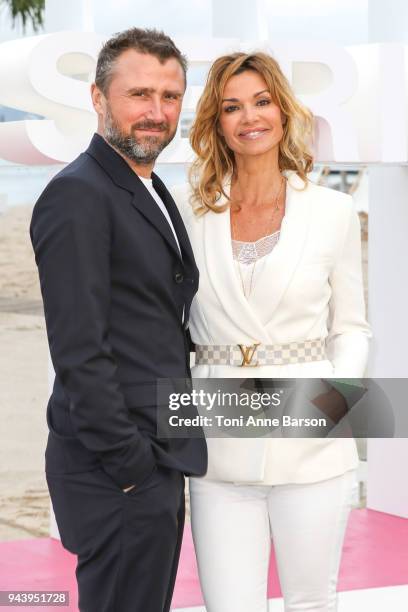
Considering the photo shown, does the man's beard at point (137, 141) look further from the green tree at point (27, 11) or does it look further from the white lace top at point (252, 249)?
the green tree at point (27, 11)

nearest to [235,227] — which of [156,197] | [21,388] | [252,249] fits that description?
[252,249]

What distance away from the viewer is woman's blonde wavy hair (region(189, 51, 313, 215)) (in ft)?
9.01

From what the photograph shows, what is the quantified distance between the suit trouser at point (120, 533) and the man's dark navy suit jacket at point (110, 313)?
0.16ft

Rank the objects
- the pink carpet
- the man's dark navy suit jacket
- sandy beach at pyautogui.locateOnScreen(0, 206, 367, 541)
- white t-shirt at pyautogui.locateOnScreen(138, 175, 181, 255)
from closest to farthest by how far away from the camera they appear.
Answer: the man's dark navy suit jacket < white t-shirt at pyautogui.locateOnScreen(138, 175, 181, 255) < the pink carpet < sandy beach at pyautogui.locateOnScreen(0, 206, 367, 541)

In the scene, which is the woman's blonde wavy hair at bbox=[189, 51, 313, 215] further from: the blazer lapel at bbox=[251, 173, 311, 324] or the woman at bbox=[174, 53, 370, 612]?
the blazer lapel at bbox=[251, 173, 311, 324]

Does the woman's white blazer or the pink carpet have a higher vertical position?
the woman's white blazer

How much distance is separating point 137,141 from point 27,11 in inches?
825

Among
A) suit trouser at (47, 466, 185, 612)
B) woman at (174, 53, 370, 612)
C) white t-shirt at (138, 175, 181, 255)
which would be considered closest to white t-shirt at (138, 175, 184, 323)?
white t-shirt at (138, 175, 181, 255)

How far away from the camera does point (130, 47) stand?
256cm

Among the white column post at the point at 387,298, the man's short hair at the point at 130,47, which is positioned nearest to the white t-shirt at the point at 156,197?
the man's short hair at the point at 130,47

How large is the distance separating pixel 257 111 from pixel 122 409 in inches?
32.9

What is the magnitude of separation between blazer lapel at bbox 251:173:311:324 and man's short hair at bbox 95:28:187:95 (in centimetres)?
48

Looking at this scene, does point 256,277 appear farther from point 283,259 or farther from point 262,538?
point 262,538

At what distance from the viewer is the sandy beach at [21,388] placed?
845 centimetres
